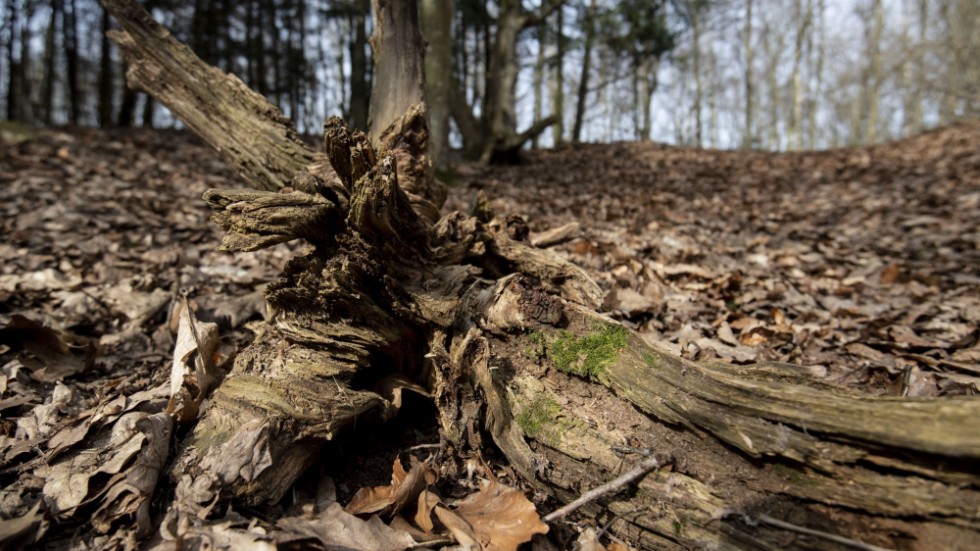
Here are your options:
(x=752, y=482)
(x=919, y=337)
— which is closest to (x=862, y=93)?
(x=919, y=337)

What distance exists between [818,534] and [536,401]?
888 mm

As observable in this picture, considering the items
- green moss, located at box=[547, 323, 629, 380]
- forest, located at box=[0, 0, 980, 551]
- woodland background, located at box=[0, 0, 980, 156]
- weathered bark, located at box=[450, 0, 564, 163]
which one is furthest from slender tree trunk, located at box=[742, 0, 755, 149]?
green moss, located at box=[547, 323, 629, 380]

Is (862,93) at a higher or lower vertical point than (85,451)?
higher

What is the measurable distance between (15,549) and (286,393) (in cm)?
75

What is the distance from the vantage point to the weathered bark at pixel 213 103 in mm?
2547

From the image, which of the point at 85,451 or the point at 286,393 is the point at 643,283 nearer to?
the point at 286,393

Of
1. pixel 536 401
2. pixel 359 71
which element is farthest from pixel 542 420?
pixel 359 71

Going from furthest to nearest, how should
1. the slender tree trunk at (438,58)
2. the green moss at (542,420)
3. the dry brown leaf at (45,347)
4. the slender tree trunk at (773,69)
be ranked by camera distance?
the slender tree trunk at (773,69) → the slender tree trunk at (438,58) → the dry brown leaf at (45,347) → the green moss at (542,420)

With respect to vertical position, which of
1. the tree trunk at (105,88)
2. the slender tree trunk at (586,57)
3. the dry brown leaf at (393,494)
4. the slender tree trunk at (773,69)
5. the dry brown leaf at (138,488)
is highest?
the slender tree trunk at (773,69)

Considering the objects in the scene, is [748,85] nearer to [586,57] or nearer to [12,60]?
[586,57]

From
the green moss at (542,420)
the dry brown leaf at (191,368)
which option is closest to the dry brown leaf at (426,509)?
the green moss at (542,420)

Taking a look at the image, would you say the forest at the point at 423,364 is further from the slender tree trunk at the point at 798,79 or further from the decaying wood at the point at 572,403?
the slender tree trunk at the point at 798,79

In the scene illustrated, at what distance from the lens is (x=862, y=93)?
100.0 ft

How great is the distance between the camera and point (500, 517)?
5.06 ft
